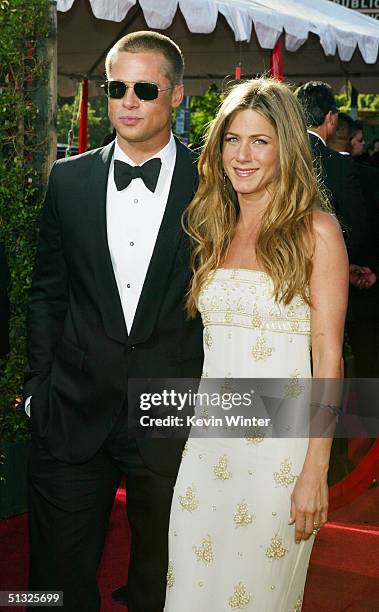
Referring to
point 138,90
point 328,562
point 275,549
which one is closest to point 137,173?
point 138,90

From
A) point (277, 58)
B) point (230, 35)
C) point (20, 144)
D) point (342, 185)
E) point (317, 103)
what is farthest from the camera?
point (230, 35)

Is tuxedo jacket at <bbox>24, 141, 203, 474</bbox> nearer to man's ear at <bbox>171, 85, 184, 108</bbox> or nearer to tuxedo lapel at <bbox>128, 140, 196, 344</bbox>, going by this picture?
tuxedo lapel at <bbox>128, 140, 196, 344</bbox>

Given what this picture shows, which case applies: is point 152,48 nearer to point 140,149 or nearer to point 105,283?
point 140,149

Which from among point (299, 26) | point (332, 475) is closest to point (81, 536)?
point (332, 475)

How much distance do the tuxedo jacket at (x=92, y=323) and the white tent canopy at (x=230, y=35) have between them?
257 centimetres

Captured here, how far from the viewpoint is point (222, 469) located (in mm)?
2998

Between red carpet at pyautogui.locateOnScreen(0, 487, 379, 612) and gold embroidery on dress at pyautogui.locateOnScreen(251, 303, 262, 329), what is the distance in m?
1.95

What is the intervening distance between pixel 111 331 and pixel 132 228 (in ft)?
1.19

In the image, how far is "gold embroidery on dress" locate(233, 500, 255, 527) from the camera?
116 inches

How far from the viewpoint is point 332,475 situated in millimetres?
6426

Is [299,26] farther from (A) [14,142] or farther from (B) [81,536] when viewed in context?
(B) [81,536]

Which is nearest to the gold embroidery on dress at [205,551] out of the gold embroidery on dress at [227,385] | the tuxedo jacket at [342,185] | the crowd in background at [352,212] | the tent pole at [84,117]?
the gold embroidery on dress at [227,385]

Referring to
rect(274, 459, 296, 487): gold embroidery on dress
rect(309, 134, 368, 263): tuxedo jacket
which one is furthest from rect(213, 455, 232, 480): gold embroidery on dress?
rect(309, 134, 368, 263): tuxedo jacket

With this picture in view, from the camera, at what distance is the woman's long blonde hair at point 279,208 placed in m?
2.95
